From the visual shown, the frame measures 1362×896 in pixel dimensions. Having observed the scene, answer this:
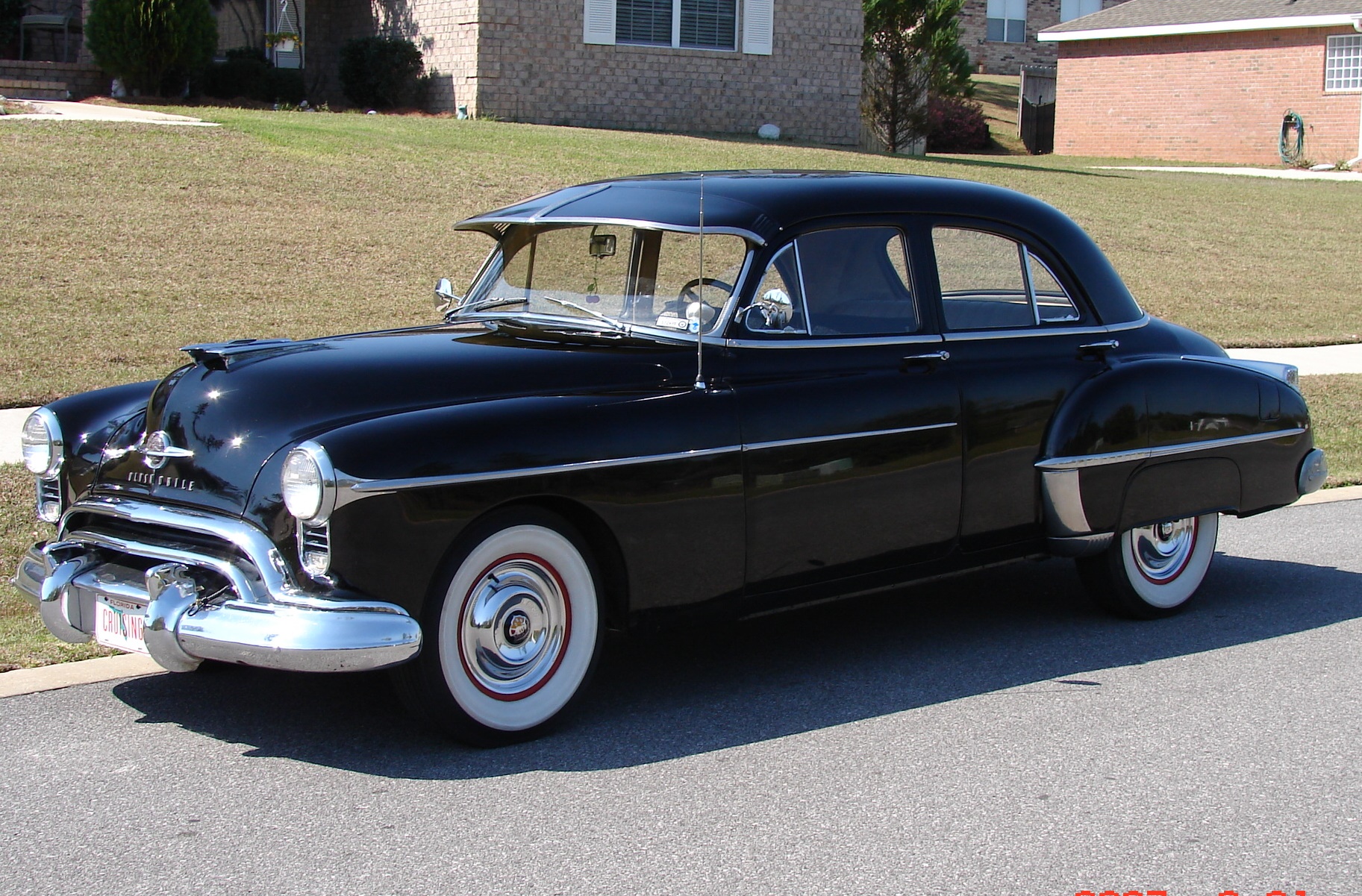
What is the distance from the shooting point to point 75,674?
5.27 metres

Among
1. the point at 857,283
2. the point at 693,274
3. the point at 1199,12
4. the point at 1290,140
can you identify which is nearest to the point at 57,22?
the point at 693,274

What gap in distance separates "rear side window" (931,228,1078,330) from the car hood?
1.29m

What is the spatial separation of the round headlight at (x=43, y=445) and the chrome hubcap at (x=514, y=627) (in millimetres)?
1739

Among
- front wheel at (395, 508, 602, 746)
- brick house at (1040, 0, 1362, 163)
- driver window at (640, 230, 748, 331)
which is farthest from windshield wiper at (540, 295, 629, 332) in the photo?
brick house at (1040, 0, 1362, 163)

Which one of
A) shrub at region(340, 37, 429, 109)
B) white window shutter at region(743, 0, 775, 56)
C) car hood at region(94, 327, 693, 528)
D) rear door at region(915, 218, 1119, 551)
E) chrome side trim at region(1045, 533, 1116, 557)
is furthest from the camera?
white window shutter at region(743, 0, 775, 56)

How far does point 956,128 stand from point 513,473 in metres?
33.3

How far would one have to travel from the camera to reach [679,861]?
3.79m

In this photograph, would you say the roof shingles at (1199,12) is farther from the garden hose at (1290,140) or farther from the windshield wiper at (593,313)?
the windshield wiper at (593,313)

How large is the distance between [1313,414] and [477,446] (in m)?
8.39

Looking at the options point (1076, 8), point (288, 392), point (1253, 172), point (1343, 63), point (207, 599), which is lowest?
point (207, 599)

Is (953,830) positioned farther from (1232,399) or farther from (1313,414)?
(1313,414)

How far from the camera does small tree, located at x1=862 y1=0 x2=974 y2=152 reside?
26984mm

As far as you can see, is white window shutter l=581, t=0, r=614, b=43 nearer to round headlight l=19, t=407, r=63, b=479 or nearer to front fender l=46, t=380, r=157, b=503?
front fender l=46, t=380, r=157, b=503

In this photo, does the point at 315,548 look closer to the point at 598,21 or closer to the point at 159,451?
the point at 159,451
